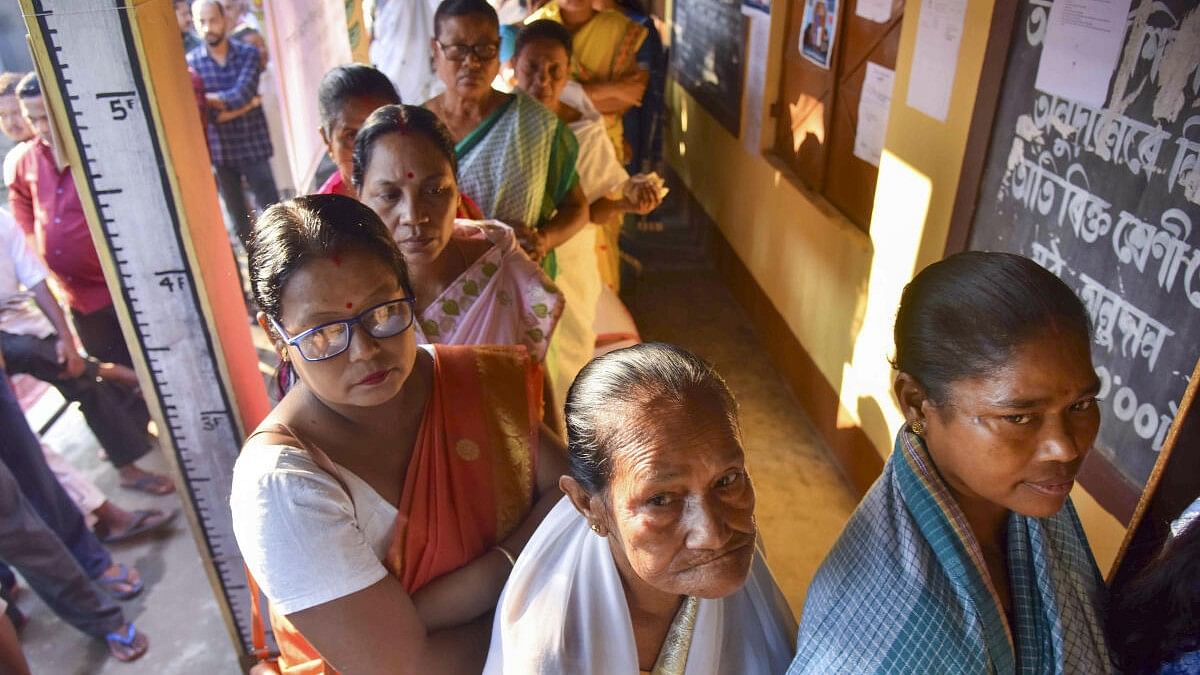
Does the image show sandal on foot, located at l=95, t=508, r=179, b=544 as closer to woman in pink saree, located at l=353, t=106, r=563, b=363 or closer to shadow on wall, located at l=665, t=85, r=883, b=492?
woman in pink saree, located at l=353, t=106, r=563, b=363

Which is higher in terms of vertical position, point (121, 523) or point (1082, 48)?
point (1082, 48)

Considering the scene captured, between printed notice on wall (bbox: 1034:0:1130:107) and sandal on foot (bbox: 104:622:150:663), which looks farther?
sandal on foot (bbox: 104:622:150:663)

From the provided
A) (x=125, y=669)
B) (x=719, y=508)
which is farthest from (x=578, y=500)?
(x=125, y=669)

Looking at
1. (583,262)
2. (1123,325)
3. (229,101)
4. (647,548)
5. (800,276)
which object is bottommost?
(800,276)

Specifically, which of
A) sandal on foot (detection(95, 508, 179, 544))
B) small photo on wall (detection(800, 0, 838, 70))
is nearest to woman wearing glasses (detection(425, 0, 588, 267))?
small photo on wall (detection(800, 0, 838, 70))

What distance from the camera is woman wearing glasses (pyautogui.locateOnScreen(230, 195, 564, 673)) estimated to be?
1081 mm

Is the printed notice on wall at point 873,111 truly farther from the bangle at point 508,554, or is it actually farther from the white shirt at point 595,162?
the bangle at point 508,554

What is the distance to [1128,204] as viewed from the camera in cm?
173

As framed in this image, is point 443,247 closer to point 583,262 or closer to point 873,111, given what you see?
point 583,262

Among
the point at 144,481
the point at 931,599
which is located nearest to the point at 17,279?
the point at 144,481

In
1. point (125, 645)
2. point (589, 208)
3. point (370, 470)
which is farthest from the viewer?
point (589, 208)

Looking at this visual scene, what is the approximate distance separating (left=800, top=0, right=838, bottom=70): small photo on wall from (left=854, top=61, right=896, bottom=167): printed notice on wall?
0.34m

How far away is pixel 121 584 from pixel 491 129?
2074 mm

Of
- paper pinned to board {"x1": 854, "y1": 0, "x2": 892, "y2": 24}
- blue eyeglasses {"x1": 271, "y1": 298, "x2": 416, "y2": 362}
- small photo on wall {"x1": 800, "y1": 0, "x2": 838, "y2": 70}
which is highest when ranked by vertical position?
paper pinned to board {"x1": 854, "y1": 0, "x2": 892, "y2": 24}
